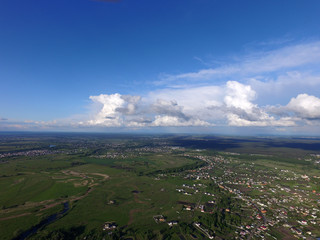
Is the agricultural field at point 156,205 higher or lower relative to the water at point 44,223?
lower

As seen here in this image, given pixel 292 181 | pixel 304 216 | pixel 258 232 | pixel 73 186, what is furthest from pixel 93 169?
pixel 292 181

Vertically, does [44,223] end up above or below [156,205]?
above

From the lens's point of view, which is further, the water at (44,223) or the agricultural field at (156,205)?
the agricultural field at (156,205)

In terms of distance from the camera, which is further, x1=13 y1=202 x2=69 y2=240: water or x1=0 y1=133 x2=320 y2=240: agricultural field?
x1=0 y1=133 x2=320 y2=240: agricultural field

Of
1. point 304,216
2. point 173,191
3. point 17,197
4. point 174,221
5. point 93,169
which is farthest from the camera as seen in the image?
point 93,169

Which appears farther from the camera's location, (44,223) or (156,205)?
(156,205)

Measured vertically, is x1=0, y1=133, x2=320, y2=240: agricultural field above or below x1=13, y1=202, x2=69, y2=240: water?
below

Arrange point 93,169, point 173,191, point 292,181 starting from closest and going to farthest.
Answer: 1. point 173,191
2. point 292,181
3. point 93,169

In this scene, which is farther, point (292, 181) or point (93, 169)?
point (93, 169)

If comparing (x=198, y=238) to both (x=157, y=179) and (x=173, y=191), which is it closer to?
(x=173, y=191)

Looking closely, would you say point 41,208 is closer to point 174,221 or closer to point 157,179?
point 174,221
